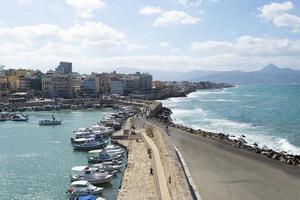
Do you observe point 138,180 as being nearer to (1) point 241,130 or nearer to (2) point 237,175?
(2) point 237,175

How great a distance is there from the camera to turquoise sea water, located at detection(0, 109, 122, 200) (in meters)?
31.2

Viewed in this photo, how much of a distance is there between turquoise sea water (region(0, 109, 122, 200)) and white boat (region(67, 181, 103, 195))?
654 millimetres

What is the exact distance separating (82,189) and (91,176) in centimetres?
350

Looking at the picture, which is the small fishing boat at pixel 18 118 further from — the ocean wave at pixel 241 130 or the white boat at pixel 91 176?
the white boat at pixel 91 176

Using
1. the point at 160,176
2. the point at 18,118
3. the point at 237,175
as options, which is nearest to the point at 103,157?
the point at 237,175

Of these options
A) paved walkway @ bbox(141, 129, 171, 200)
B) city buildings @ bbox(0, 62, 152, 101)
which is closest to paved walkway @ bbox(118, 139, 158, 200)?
paved walkway @ bbox(141, 129, 171, 200)

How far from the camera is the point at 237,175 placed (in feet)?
101

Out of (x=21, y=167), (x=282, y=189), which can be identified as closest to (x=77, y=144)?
(x=21, y=167)

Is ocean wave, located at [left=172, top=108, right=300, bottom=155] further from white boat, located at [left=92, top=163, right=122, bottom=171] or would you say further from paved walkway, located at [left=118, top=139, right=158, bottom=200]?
white boat, located at [left=92, top=163, right=122, bottom=171]

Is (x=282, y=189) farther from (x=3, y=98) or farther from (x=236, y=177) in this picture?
(x=3, y=98)

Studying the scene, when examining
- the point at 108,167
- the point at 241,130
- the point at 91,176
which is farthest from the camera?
the point at 241,130

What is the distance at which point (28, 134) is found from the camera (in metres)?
60.8

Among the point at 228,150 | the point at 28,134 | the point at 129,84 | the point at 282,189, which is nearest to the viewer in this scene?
→ the point at 282,189

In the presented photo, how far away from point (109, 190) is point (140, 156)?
692 cm
